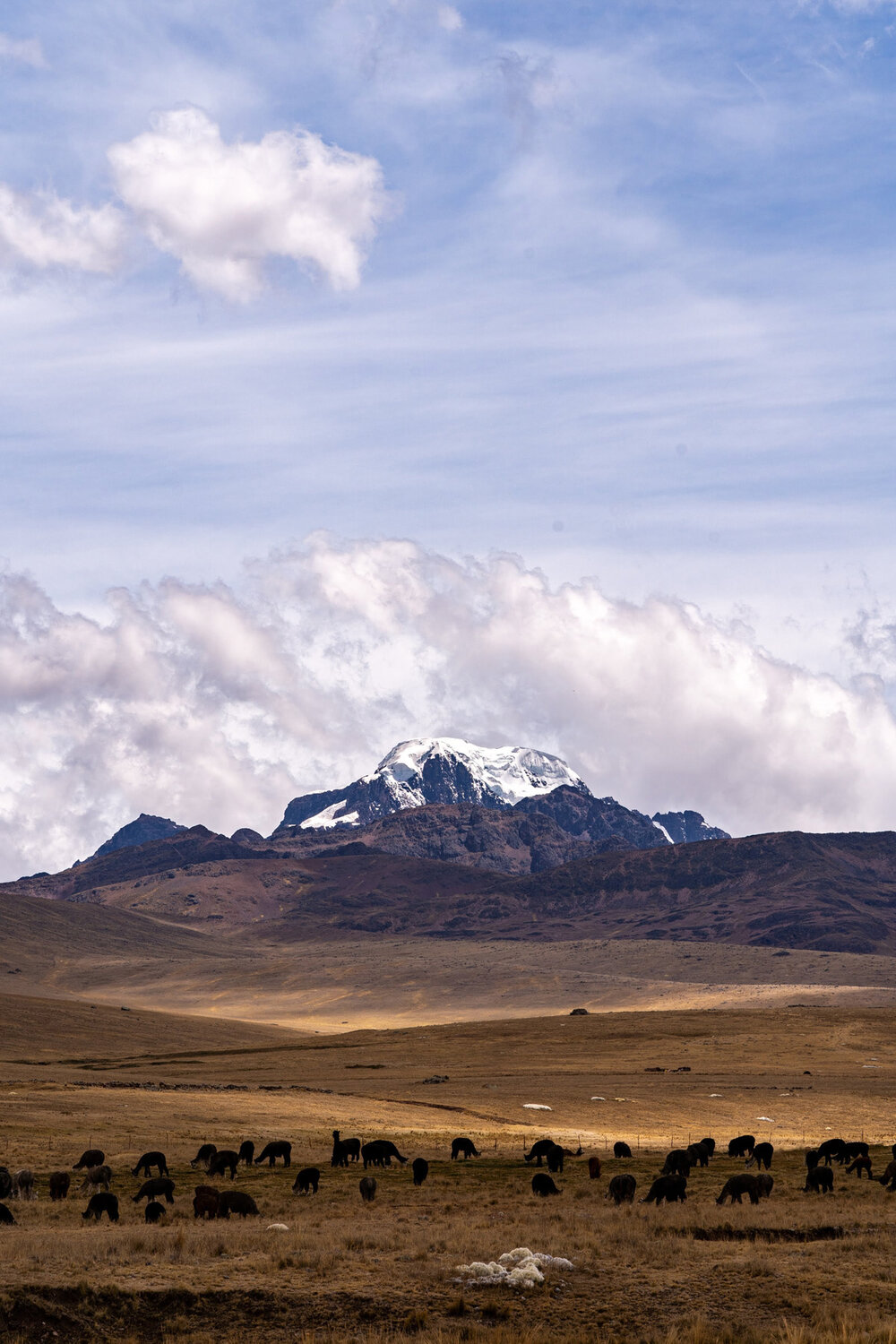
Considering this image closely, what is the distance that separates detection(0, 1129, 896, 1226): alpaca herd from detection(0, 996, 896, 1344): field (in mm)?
531

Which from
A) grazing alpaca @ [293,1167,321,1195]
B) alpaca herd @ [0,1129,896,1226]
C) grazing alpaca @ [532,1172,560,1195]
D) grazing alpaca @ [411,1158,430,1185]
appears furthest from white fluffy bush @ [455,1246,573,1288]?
grazing alpaca @ [411,1158,430,1185]

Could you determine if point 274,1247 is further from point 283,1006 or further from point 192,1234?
point 283,1006

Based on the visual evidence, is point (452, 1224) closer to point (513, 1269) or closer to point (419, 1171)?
point (513, 1269)

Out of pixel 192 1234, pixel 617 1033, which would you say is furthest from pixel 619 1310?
pixel 617 1033

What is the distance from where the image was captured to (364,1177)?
33594 millimetres

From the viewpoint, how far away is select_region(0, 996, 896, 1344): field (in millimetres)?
18766

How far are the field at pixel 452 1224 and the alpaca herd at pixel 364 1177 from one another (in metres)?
0.53

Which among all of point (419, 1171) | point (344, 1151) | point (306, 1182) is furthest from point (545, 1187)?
point (344, 1151)

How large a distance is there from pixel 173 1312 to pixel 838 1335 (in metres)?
9.51

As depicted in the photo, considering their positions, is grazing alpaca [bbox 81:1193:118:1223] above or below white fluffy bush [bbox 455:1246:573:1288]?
below

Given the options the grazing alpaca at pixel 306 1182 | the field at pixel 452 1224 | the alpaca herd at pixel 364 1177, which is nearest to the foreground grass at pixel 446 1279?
the field at pixel 452 1224

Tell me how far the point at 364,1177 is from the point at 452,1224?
273 inches

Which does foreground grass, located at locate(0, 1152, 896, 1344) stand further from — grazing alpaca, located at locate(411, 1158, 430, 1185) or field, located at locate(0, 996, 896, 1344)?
grazing alpaca, located at locate(411, 1158, 430, 1185)

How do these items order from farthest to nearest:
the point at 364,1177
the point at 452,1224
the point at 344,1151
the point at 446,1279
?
the point at 344,1151 → the point at 364,1177 → the point at 452,1224 → the point at 446,1279
